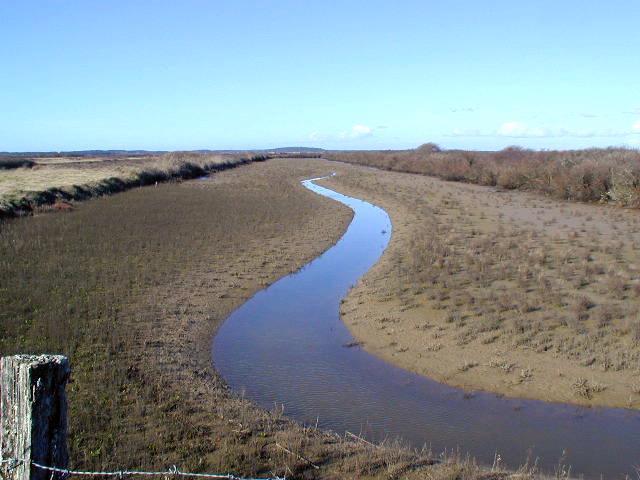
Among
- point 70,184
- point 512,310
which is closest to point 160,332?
point 512,310

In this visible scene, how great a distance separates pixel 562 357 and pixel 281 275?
A: 9.42 m

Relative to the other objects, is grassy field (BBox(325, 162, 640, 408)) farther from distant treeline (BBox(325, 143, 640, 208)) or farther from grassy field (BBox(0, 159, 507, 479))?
distant treeline (BBox(325, 143, 640, 208))

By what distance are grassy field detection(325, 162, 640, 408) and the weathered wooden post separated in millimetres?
7705

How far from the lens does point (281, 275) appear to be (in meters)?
18.3

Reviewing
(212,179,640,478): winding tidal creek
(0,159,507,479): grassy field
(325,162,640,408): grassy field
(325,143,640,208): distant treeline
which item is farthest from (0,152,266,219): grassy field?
(325,143,640,208): distant treeline

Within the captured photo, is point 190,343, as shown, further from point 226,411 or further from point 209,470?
point 209,470

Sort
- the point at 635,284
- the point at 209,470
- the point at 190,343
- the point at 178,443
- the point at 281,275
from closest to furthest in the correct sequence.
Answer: the point at 209,470, the point at 178,443, the point at 190,343, the point at 635,284, the point at 281,275

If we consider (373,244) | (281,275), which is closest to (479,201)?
(373,244)

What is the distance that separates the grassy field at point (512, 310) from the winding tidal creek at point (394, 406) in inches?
19.9

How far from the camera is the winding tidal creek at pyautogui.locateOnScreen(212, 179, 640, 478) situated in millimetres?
7996

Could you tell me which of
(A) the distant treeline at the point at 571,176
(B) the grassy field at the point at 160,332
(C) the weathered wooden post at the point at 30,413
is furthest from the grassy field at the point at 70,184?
(A) the distant treeline at the point at 571,176

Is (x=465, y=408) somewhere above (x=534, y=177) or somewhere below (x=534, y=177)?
below

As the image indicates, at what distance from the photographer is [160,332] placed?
467 inches

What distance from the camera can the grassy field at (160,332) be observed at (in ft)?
22.4
